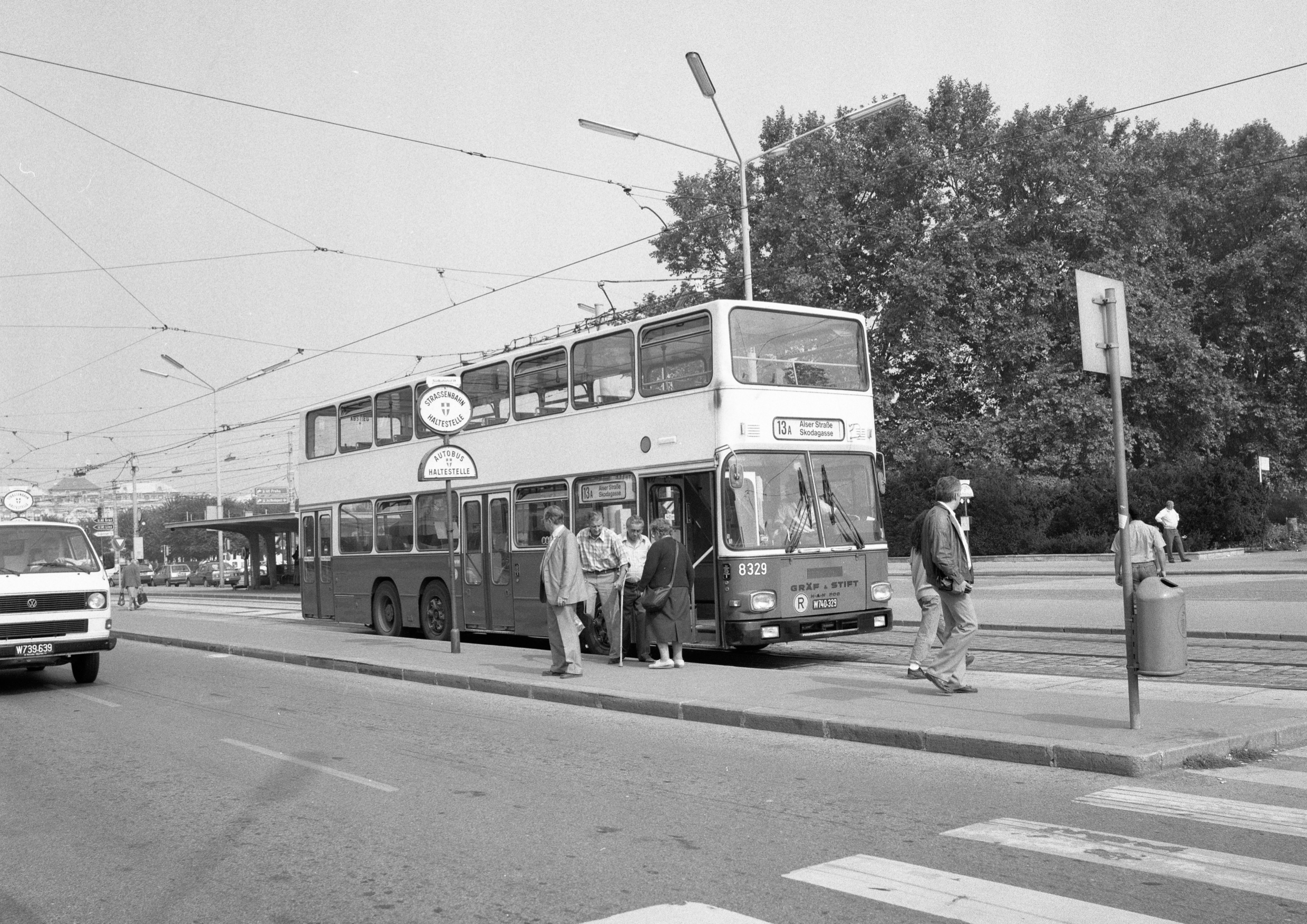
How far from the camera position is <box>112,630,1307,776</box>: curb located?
7.39 meters

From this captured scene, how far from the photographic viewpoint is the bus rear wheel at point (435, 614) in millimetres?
18594

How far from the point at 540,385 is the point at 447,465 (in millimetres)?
1928

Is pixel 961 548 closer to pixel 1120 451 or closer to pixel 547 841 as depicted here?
pixel 1120 451

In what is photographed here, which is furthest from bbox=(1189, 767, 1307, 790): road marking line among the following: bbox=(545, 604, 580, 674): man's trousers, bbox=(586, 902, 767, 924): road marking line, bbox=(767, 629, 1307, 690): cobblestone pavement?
bbox=(545, 604, 580, 674): man's trousers

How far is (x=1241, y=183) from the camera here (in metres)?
42.6

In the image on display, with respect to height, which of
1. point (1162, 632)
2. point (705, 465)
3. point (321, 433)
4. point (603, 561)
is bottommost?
point (1162, 632)

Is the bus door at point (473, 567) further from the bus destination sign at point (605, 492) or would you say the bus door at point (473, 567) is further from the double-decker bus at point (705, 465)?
the bus destination sign at point (605, 492)

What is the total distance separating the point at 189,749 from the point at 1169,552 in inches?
1193

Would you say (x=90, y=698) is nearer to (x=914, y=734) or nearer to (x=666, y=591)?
(x=666, y=591)

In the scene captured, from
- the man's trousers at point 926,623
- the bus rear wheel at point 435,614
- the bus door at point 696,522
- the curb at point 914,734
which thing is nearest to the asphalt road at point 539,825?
the curb at point 914,734

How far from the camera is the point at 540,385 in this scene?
54.2ft

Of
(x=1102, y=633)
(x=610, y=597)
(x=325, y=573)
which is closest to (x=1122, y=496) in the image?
(x=610, y=597)

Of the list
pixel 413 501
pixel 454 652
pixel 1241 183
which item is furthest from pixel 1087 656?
pixel 1241 183

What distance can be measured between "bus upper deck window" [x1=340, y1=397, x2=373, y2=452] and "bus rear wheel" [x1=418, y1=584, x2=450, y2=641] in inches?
124
